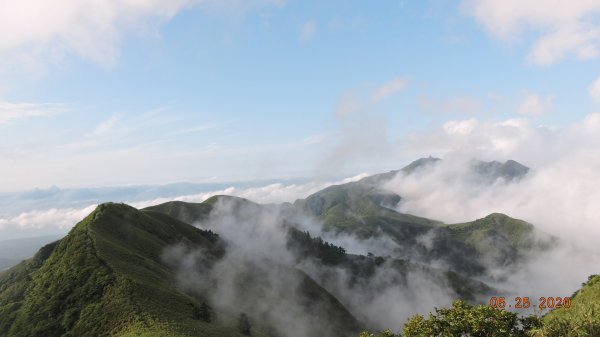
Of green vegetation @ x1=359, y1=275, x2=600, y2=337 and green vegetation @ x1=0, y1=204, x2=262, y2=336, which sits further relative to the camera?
green vegetation @ x1=0, y1=204, x2=262, y2=336

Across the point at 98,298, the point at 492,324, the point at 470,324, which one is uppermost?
the point at 98,298

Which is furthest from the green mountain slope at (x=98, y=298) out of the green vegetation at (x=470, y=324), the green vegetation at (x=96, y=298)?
the green vegetation at (x=470, y=324)

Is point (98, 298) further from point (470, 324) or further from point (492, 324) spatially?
point (492, 324)

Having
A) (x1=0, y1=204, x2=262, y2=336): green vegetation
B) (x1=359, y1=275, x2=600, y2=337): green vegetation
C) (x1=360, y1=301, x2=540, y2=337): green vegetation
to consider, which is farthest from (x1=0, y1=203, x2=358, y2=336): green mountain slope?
(x1=359, y1=275, x2=600, y2=337): green vegetation

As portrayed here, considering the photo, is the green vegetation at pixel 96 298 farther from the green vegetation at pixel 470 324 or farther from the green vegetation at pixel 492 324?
the green vegetation at pixel 492 324

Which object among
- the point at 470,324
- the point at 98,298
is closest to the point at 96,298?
the point at 98,298

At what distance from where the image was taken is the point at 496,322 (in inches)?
1961

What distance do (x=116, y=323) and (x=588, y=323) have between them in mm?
94580

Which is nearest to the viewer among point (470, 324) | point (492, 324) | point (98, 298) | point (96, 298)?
point (492, 324)

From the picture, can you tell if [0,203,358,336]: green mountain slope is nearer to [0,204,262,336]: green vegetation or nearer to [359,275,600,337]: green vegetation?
[0,204,262,336]: green vegetation

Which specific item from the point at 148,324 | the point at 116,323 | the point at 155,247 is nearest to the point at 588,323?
the point at 148,324

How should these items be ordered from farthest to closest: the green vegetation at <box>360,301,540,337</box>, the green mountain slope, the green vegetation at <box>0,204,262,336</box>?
the green mountain slope → the green vegetation at <box>0,204,262,336</box> → the green vegetation at <box>360,301,540,337</box>

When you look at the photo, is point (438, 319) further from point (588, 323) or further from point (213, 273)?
point (213, 273)

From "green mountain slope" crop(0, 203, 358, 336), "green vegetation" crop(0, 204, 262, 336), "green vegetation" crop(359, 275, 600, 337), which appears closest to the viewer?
"green vegetation" crop(359, 275, 600, 337)
